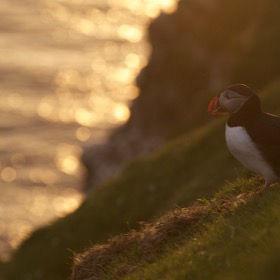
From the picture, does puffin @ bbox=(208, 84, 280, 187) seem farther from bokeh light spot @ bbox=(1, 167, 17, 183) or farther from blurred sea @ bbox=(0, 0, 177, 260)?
bokeh light spot @ bbox=(1, 167, 17, 183)

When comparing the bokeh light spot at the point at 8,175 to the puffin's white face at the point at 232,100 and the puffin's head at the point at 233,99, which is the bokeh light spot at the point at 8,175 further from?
the puffin's white face at the point at 232,100

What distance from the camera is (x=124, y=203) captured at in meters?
33.3

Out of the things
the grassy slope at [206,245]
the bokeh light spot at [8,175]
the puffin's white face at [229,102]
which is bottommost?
the bokeh light spot at [8,175]

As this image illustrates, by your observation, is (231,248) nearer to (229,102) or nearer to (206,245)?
(206,245)

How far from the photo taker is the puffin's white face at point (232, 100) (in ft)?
47.3

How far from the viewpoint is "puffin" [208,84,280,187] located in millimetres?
13859

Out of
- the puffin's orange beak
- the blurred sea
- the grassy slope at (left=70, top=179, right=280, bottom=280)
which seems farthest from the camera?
the blurred sea

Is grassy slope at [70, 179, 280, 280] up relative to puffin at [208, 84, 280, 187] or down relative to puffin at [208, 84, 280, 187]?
down

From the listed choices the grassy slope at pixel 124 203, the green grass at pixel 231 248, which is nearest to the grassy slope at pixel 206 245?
the green grass at pixel 231 248

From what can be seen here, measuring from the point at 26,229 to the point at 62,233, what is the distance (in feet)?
77.2

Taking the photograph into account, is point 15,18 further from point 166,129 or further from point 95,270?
point 95,270

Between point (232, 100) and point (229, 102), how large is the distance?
0.06 meters

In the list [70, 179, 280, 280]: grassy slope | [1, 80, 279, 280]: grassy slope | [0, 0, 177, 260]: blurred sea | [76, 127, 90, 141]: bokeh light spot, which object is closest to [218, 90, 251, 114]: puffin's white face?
[70, 179, 280, 280]: grassy slope

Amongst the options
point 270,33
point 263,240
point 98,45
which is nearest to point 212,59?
point 270,33
